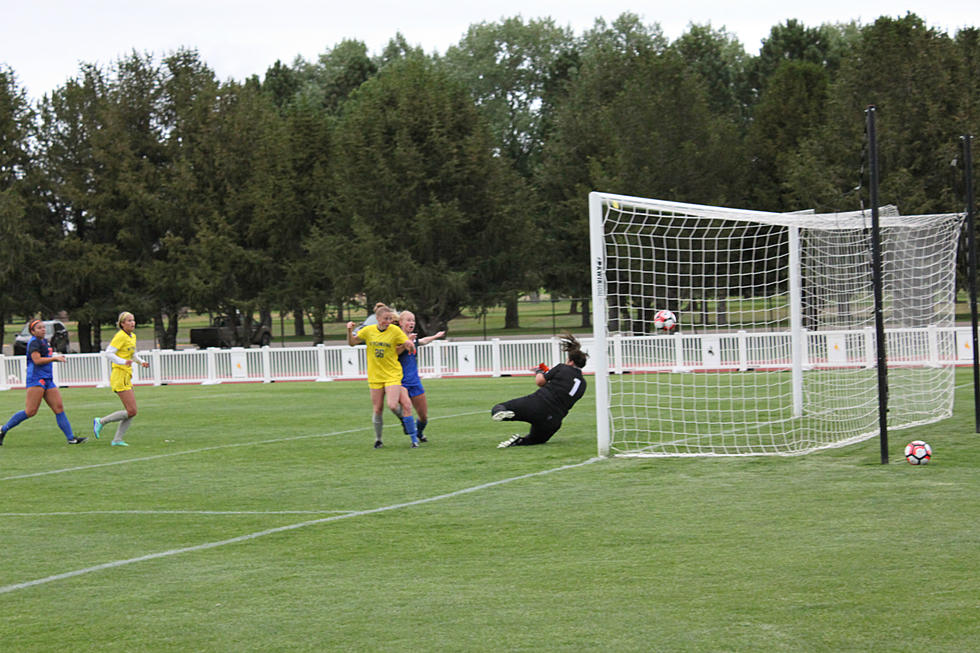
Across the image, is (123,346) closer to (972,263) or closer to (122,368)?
(122,368)

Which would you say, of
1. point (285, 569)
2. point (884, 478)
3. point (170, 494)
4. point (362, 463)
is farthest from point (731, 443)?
point (285, 569)

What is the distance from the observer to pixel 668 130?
1761 inches

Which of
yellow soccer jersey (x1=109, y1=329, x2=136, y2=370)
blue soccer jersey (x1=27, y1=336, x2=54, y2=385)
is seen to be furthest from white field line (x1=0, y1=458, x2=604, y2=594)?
blue soccer jersey (x1=27, y1=336, x2=54, y2=385)

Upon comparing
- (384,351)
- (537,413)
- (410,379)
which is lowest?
(537,413)

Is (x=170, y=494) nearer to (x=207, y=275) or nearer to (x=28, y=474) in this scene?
(x=28, y=474)

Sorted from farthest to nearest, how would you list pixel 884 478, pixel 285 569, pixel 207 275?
pixel 207 275, pixel 884 478, pixel 285 569

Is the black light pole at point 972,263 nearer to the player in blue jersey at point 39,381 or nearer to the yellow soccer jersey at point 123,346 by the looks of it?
the yellow soccer jersey at point 123,346

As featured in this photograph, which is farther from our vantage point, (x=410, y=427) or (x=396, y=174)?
(x=396, y=174)

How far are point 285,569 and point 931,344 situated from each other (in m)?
22.4

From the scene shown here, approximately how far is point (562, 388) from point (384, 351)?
234 cm

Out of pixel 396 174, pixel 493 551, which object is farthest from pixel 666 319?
pixel 396 174

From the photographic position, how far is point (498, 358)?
31.9 metres

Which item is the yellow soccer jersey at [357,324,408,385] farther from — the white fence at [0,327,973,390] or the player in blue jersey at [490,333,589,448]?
the white fence at [0,327,973,390]

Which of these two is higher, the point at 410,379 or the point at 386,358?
the point at 386,358
